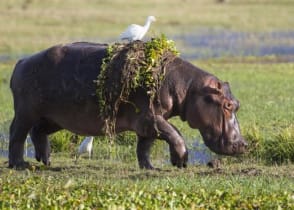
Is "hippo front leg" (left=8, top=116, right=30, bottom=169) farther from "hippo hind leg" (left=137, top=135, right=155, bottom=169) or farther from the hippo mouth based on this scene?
the hippo mouth

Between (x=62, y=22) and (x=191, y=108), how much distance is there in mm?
24864

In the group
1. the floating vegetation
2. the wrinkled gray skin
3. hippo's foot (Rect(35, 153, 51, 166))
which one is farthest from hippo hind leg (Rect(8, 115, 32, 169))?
the floating vegetation

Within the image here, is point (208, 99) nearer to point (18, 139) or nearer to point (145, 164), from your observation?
point (145, 164)

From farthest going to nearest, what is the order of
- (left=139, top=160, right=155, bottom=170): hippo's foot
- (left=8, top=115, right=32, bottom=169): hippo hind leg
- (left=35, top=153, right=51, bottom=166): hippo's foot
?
1. (left=35, top=153, right=51, bottom=166): hippo's foot
2. (left=8, top=115, right=32, bottom=169): hippo hind leg
3. (left=139, top=160, right=155, bottom=170): hippo's foot

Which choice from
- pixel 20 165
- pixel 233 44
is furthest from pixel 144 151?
pixel 233 44

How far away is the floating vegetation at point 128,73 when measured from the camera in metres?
10.5

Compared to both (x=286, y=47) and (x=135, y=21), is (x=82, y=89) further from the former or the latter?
(x=135, y=21)

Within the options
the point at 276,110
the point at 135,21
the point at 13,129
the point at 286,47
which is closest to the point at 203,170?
the point at 13,129

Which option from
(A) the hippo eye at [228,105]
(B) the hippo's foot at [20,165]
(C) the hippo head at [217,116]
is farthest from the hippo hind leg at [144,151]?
(B) the hippo's foot at [20,165]

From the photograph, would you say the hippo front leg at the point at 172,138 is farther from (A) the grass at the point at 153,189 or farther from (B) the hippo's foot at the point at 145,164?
(B) the hippo's foot at the point at 145,164

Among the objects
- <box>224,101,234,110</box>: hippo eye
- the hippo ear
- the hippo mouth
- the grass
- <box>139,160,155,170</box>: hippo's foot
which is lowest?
the grass

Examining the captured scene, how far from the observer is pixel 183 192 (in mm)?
8516

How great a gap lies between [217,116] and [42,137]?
2371 mm

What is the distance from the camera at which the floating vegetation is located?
34.5 ft
